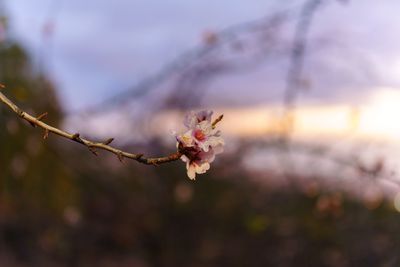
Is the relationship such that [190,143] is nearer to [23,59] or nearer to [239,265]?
[239,265]

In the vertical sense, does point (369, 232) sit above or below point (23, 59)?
below

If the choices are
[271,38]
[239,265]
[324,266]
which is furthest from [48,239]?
[271,38]

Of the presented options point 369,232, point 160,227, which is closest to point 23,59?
point 160,227

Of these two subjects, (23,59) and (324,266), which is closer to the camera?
(324,266)

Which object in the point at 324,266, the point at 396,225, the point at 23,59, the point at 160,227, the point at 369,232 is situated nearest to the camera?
the point at 396,225

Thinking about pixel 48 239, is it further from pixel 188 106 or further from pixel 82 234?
pixel 188 106

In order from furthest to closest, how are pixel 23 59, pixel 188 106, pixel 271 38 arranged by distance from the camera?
pixel 23 59
pixel 188 106
pixel 271 38

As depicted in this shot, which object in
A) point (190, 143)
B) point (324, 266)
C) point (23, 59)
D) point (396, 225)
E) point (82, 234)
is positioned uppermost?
point (23, 59)
